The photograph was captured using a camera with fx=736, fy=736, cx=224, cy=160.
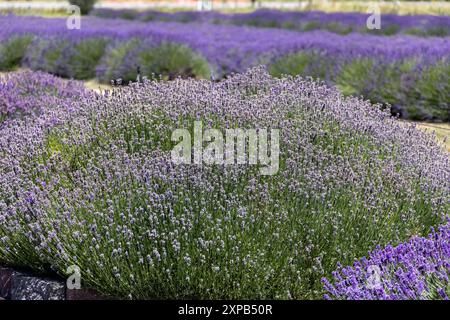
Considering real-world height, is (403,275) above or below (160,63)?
above

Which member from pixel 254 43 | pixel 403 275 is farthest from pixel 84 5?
pixel 403 275

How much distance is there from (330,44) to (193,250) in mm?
8202

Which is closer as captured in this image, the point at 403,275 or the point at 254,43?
the point at 403,275

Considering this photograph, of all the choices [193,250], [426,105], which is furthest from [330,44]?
[193,250]

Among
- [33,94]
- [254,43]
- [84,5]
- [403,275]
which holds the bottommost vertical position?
[84,5]

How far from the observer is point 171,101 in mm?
4543

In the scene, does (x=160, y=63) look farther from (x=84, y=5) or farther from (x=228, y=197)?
(x=84, y=5)

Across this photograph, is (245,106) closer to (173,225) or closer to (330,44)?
(173,225)

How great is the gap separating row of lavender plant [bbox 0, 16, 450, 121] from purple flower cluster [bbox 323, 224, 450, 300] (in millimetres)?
3528

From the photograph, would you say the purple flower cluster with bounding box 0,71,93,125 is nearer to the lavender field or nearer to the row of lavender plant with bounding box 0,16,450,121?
the lavender field

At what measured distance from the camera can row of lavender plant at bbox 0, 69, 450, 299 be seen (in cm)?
325

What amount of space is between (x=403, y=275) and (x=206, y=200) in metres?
1.03

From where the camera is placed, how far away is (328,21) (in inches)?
754

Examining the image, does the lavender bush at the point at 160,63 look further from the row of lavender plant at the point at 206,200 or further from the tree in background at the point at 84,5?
the tree in background at the point at 84,5
